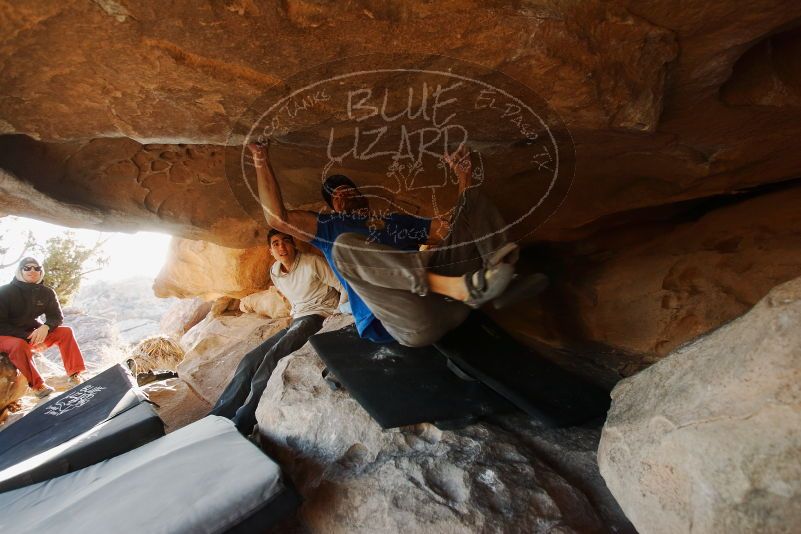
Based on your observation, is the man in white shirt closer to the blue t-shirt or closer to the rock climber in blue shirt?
the blue t-shirt

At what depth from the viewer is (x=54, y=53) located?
1.41 m

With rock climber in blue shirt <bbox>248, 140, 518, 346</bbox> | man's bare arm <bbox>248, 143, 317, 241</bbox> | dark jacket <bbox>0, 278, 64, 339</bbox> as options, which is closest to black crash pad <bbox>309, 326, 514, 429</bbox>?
rock climber in blue shirt <bbox>248, 140, 518, 346</bbox>

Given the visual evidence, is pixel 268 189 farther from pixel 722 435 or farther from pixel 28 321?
pixel 28 321

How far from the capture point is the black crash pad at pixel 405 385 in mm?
1812

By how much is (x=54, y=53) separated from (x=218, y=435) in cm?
167

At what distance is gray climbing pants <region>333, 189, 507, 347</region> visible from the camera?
1.71 m

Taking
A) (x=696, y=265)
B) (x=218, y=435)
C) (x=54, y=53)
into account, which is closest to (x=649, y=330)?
(x=696, y=265)

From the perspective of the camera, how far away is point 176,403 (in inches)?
138

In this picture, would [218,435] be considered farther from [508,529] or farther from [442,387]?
[508,529]

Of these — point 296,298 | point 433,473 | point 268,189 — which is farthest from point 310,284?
point 433,473

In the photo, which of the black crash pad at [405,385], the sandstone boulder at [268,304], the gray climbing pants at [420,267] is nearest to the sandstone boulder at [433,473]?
the black crash pad at [405,385]

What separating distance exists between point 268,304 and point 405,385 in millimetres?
A: 3857

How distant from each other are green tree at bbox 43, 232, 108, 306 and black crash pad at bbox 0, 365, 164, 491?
6575mm

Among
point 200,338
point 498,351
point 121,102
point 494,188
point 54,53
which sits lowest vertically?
point 200,338
